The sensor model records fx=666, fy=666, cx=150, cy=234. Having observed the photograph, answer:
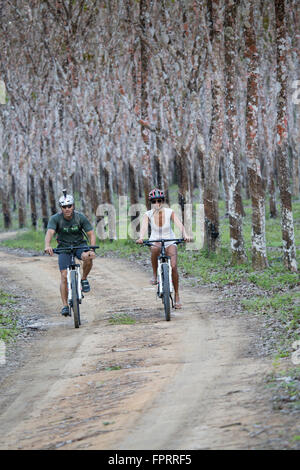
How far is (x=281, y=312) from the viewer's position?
1118 cm

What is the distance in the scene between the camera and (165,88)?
2355cm

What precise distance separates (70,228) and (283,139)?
20.0 ft

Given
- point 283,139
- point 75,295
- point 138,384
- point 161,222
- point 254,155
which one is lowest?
point 138,384

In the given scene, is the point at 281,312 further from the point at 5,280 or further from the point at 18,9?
the point at 18,9

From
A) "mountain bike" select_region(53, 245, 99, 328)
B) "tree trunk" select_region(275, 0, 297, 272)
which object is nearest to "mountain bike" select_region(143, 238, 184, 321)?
"mountain bike" select_region(53, 245, 99, 328)

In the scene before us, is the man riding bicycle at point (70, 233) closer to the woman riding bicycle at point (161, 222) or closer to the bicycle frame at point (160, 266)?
the woman riding bicycle at point (161, 222)

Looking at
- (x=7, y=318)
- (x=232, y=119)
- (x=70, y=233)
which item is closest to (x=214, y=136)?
(x=232, y=119)

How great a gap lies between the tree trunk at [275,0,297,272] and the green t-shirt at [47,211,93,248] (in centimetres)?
533

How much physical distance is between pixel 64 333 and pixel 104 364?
257cm

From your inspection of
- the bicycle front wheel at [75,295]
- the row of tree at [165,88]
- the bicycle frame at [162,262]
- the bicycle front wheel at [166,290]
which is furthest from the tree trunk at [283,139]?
the bicycle front wheel at [75,295]

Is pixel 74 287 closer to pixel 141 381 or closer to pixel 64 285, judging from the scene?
pixel 64 285

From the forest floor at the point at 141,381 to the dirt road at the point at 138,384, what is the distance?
0.04 ft

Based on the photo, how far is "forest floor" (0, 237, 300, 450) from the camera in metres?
5.76

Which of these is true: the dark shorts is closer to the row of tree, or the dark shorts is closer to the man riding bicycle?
the man riding bicycle
